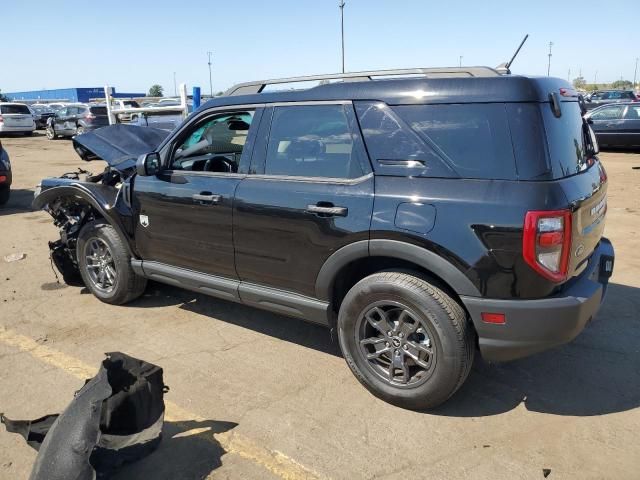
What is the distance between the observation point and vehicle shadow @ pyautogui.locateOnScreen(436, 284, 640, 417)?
318 centimetres

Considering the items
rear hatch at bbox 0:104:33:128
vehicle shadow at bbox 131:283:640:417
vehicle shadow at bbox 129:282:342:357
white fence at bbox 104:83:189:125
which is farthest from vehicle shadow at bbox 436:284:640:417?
rear hatch at bbox 0:104:33:128

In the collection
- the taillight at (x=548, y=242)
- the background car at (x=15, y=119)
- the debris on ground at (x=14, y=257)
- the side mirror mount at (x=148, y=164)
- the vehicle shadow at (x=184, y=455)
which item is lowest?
the vehicle shadow at (x=184, y=455)

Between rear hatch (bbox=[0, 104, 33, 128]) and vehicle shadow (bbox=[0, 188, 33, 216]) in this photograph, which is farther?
rear hatch (bbox=[0, 104, 33, 128])

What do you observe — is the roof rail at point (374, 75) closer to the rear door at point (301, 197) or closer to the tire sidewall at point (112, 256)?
the rear door at point (301, 197)

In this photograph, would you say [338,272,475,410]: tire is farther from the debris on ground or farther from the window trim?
the debris on ground

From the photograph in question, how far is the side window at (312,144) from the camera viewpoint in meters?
3.26

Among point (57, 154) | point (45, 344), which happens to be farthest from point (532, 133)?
point (57, 154)

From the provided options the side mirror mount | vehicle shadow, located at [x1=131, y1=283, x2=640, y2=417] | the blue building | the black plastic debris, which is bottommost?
vehicle shadow, located at [x1=131, y1=283, x2=640, y2=417]

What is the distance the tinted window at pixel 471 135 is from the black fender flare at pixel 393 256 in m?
0.49

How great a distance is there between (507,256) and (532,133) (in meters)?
0.64

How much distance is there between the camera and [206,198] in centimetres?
385

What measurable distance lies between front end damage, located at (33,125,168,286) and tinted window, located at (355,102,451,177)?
233 cm

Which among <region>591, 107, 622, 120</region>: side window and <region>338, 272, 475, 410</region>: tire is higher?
<region>591, 107, 622, 120</region>: side window

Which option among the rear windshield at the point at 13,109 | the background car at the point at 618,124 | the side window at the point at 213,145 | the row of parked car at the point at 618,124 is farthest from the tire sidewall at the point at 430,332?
the rear windshield at the point at 13,109
